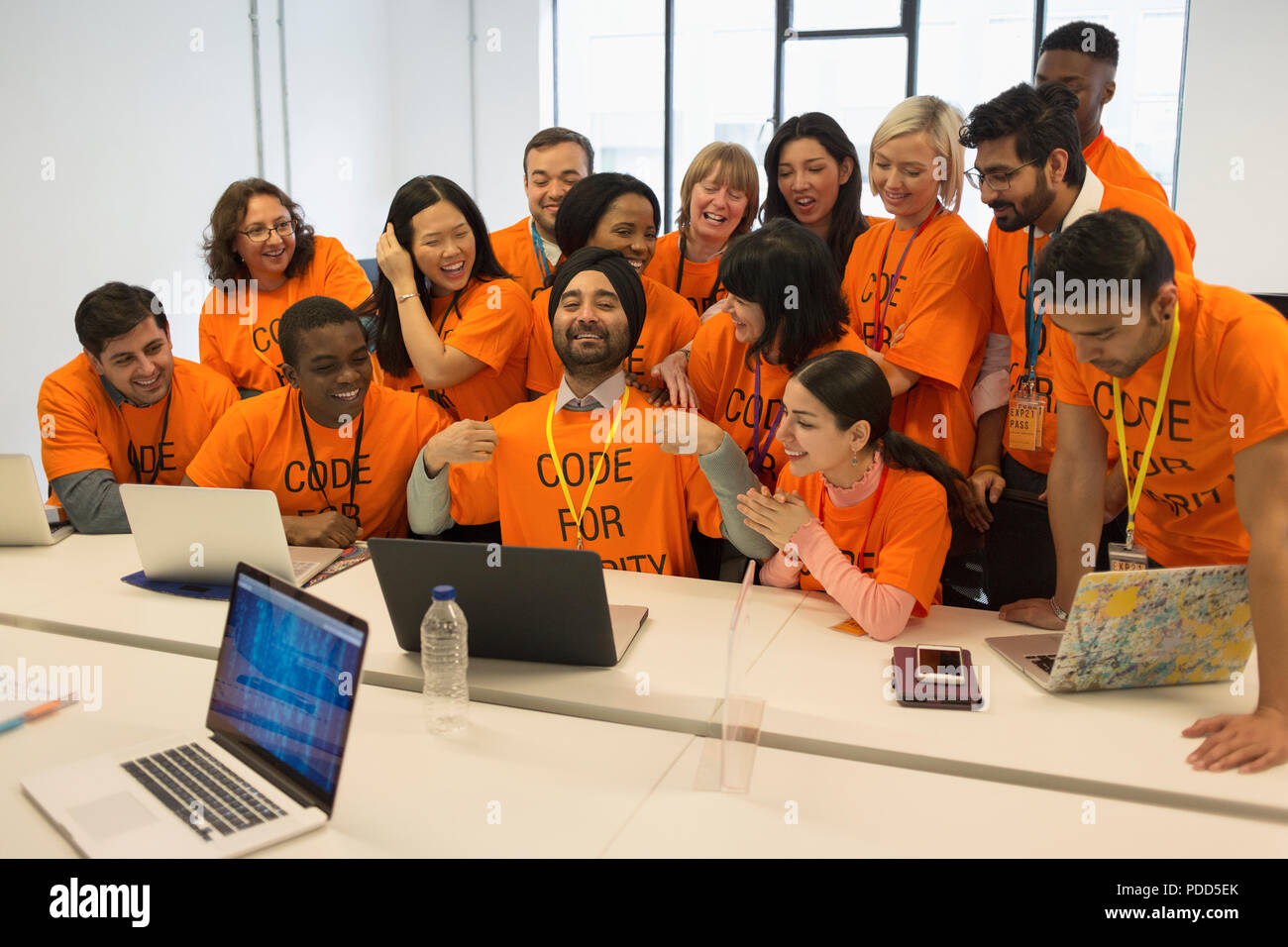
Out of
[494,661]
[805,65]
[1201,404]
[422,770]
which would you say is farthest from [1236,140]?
[422,770]

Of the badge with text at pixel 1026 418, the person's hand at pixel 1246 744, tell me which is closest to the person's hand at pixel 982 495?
the badge with text at pixel 1026 418

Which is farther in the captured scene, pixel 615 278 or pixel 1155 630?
pixel 615 278

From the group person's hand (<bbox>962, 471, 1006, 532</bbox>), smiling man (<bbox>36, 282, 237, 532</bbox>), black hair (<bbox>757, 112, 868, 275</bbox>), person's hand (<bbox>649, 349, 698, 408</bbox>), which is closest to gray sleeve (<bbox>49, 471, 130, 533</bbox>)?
smiling man (<bbox>36, 282, 237, 532</bbox>)

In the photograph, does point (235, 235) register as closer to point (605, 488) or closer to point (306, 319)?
point (306, 319)

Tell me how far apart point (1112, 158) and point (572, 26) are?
5607 millimetres

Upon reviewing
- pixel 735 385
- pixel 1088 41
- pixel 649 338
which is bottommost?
pixel 735 385

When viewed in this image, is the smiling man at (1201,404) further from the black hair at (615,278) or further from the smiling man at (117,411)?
the smiling man at (117,411)

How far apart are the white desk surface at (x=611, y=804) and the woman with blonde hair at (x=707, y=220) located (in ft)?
5.67

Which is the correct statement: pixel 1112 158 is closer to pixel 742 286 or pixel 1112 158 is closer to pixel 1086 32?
pixel 1086 32

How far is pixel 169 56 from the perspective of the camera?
5.18 m

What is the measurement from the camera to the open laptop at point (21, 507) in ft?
8.45

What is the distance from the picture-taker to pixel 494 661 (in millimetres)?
1904

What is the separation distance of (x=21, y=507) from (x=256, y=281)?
1025mm
